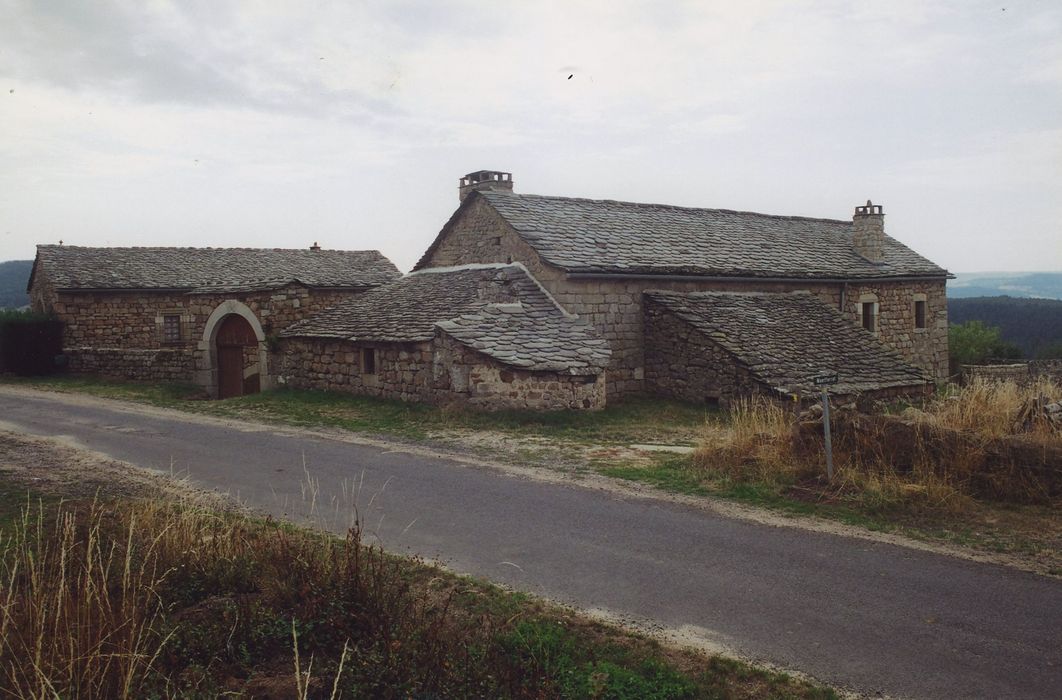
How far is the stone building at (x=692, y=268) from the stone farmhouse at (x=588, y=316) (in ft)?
0.20

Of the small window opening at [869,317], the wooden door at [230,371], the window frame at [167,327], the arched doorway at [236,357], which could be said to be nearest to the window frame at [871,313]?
the small window opening at [869,317]

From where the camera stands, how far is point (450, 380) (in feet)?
49.4

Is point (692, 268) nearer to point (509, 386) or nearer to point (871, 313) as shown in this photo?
point (509, 386)

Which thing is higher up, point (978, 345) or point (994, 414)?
point (994, 414)

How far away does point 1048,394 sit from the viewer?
416 inches

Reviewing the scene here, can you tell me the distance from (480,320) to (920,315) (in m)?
17.3

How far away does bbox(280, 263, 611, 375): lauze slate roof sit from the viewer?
1488 centimetres

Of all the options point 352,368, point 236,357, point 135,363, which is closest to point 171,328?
point 135,363

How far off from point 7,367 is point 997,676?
2989 cm

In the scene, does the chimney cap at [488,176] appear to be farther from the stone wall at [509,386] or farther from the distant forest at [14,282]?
the distant forest at [14,282]

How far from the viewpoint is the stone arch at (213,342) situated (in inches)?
798

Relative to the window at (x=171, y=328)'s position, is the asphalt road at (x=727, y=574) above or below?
below

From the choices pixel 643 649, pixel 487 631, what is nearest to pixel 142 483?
pixel 487 631

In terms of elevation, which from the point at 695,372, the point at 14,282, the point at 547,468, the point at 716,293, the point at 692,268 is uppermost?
the point at 14,282
